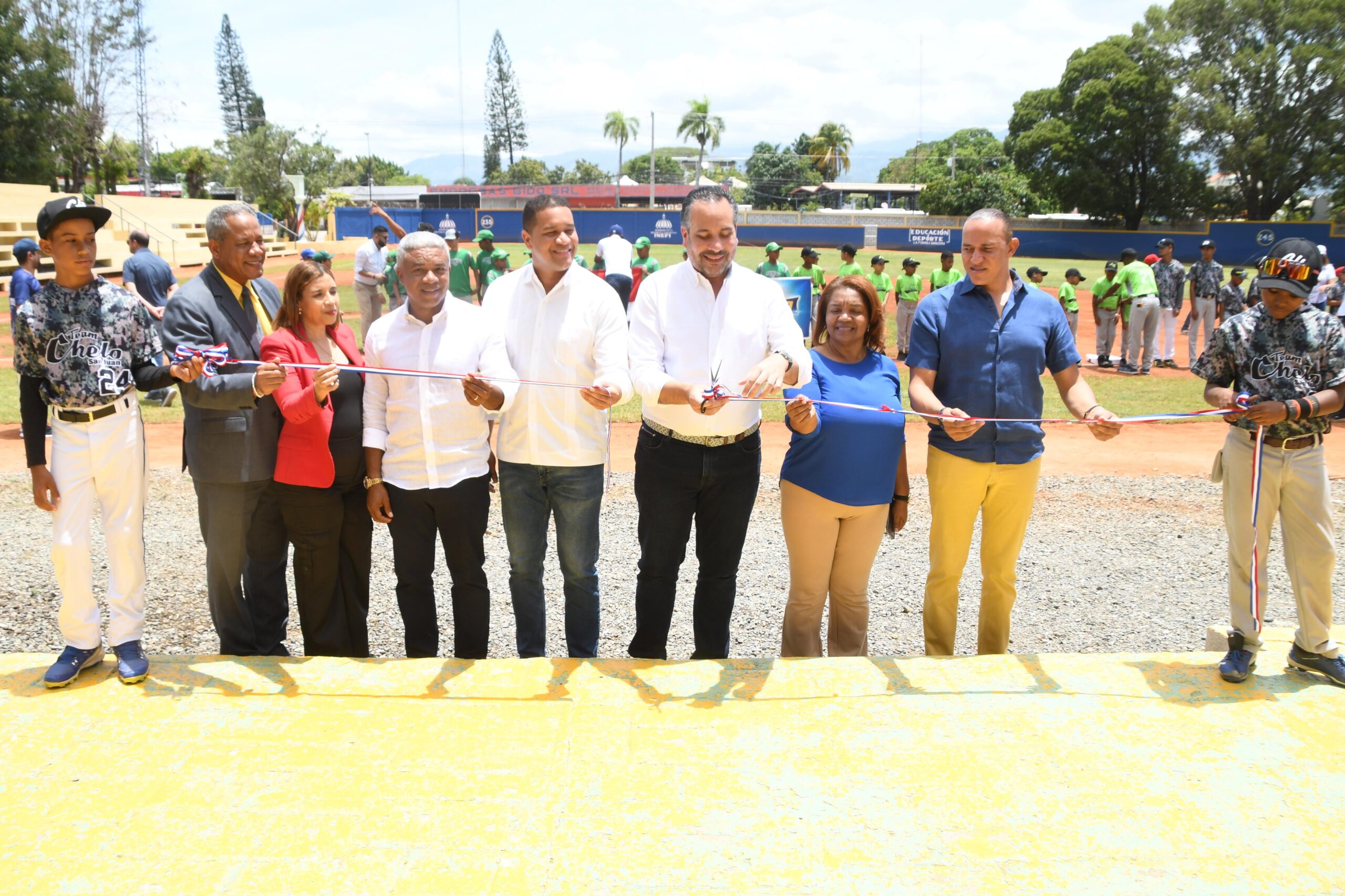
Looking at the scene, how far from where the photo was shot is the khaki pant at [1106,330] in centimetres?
1608

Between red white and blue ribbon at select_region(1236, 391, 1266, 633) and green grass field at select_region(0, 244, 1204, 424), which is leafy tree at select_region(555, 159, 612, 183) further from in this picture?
red white and blue ribbon at select_region(1236, 391, 1266, 633)

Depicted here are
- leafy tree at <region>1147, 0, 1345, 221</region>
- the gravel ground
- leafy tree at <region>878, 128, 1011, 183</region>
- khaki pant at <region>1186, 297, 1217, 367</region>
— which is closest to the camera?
the gravel ground

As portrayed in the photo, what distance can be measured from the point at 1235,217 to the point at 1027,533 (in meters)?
54.2

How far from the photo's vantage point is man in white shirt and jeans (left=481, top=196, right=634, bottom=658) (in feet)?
13.0

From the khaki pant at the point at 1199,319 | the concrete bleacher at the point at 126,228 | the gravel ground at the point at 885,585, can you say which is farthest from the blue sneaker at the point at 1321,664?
the concrete bleacher at the point at 126,228

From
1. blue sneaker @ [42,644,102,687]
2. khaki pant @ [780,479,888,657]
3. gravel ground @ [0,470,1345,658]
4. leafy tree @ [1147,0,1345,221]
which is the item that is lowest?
gravel ground @ [0,470,1345,658]

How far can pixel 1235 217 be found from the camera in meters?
51.9

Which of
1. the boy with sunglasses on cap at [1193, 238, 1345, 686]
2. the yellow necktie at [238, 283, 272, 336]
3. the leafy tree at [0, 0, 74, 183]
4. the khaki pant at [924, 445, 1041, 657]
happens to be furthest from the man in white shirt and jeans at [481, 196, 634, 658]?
the leafy tree at [0, 0, 74, 183]

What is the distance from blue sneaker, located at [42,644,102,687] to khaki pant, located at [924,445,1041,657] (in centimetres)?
354

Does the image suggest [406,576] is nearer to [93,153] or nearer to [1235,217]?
[93,153]

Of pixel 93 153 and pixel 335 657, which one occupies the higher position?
pixel 93 153

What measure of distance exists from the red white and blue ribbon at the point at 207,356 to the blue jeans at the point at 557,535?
3.87 feet

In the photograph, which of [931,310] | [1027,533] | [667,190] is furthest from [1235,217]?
[931,310]

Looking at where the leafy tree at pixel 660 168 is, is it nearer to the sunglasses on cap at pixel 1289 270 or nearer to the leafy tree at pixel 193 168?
the leafy tree at pixel 193 168
